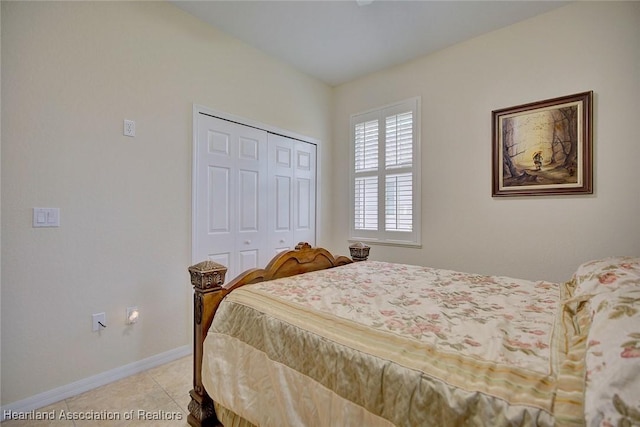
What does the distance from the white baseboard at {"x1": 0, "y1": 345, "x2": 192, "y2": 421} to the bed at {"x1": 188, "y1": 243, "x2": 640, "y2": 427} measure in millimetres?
873

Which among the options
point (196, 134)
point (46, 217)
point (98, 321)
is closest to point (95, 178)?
point (46, 217)

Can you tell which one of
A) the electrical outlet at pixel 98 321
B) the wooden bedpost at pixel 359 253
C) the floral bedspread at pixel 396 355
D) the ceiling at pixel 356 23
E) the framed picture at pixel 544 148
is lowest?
the electrical outlet at pixel 98 321

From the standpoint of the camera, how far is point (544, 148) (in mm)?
2439

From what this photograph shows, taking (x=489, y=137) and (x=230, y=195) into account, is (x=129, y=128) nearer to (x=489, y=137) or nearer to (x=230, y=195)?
(x=230, y=195)

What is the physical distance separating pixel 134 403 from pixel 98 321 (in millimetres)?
598

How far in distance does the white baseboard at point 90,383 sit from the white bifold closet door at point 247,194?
77cm

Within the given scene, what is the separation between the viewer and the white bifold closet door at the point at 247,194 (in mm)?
2564

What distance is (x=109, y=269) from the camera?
6.66 ft

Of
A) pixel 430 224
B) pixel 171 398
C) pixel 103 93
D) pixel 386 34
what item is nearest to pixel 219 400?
pixel 171 398

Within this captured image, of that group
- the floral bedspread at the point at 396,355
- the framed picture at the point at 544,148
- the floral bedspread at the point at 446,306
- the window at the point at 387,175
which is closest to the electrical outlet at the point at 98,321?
the floral bedspread at the point at 396,355

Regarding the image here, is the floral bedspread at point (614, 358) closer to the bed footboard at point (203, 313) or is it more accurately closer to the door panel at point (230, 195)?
the bed footboard at point (203, 313)

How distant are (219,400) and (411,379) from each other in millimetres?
957

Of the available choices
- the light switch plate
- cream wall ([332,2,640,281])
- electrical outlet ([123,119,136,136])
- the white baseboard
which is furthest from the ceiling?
the white baseboard

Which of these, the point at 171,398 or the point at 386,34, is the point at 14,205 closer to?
the point at 171,398
